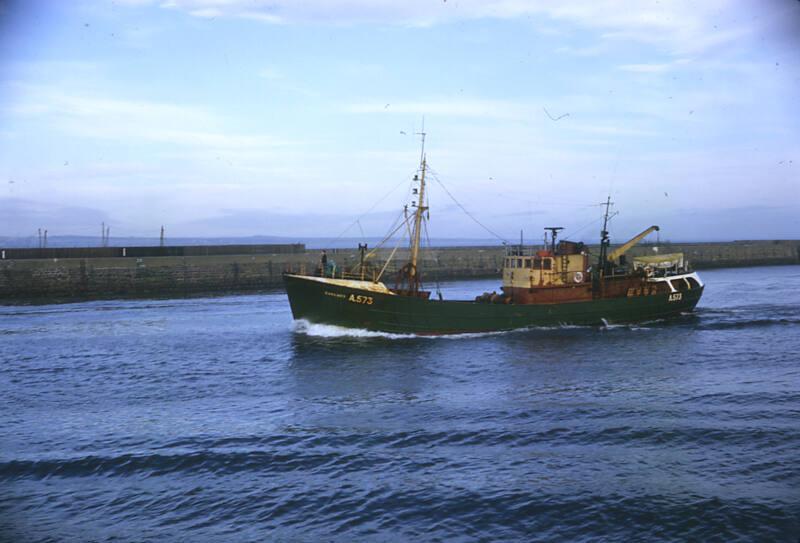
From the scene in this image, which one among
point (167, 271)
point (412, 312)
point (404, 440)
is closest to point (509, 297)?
point (412, 312)

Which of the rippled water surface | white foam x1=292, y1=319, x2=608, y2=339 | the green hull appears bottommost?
the rippled water surface

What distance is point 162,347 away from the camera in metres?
35.6

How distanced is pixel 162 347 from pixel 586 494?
2575 cm

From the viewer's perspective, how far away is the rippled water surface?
47.6 ft

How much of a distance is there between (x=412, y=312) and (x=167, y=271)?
36666 millimetres

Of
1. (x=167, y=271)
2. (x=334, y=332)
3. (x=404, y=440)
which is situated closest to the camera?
(x=404, y=440)

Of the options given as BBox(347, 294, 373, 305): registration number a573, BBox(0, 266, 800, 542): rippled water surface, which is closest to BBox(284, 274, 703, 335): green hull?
BBox(347, 294, 373, 305): registration number a573

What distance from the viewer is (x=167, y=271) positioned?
65.5 meters

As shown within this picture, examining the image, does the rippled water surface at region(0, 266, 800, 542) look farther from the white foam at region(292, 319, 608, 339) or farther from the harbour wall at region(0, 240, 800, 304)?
the harbour wall at region(0, 240, 800, 304)

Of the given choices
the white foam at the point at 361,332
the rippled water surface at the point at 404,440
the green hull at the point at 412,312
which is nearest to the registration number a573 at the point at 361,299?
the green hull at the point at 412,312

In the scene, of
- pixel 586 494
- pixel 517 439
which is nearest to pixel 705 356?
pixel 517 439

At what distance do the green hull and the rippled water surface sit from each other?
1.13m

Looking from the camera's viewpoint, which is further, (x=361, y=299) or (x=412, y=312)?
(x=412, y=312)

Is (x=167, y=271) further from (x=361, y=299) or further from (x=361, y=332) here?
(x=361, y=299)
